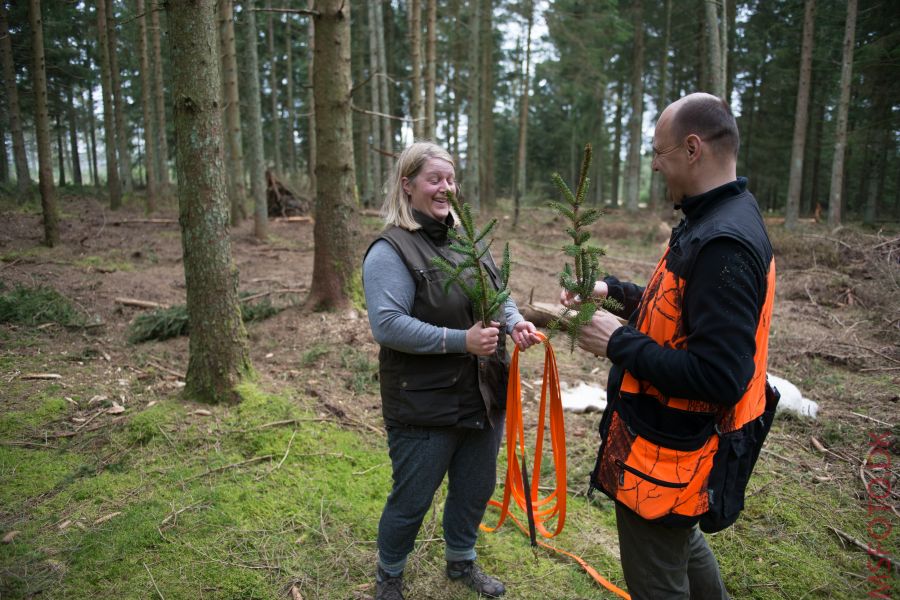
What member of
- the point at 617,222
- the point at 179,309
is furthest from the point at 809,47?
the point at 179,309

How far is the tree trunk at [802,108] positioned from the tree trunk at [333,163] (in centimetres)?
1479

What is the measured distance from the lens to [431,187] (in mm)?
2377

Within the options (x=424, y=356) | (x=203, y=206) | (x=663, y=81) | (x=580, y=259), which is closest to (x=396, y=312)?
(x=424, y=356)

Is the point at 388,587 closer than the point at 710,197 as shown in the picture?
No

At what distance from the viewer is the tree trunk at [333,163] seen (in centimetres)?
573

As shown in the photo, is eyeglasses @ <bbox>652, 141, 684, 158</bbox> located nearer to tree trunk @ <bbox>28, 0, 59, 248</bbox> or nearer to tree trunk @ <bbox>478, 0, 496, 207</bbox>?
tree trunk @ <bbox>28, 0, 59, 248</bbox>

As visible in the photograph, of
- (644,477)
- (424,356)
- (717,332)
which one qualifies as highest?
(717,332)

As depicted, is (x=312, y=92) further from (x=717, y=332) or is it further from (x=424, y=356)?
(x=717, y=332)

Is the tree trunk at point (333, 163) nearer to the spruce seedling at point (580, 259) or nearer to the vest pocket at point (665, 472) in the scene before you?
the spruce seedling at point (580, 259)

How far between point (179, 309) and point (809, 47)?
1759 cm

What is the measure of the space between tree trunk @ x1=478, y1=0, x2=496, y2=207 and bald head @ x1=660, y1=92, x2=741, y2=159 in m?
17.8

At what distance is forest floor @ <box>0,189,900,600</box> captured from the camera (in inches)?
110

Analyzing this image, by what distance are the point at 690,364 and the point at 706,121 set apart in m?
0.79

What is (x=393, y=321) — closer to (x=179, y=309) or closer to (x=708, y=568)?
(x=708, y=568)
